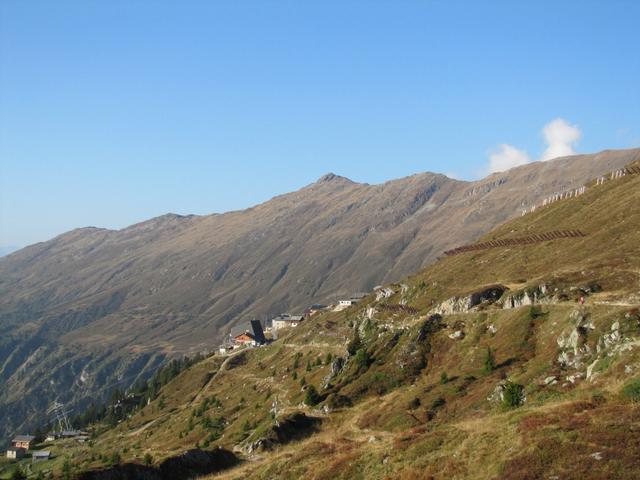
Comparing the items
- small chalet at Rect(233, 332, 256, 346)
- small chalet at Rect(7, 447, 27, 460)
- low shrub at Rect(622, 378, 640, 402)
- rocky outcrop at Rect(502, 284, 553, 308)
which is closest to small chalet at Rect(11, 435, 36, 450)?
small chalet at Rect(7, 447, 27, 460)

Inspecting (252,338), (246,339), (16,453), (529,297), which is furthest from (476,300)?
(16,453)

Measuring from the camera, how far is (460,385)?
216 ft

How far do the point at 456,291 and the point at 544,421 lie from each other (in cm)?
7829

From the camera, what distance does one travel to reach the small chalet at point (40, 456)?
451 ft

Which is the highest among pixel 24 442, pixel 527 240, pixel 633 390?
pixel 527 240

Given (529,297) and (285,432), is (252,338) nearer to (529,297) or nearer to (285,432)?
(529,297)

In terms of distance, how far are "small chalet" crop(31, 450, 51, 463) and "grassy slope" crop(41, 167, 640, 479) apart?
1409 centimetres

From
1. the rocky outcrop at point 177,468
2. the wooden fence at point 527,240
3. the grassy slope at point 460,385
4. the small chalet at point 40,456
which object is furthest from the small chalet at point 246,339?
the rocky outcrop at point 177,468

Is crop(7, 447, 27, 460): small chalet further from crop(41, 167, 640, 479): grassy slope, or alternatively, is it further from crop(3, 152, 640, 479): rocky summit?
crop(41, 167, 640, 479): grassy slope

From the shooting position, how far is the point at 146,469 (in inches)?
1961

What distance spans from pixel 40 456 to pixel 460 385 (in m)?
116

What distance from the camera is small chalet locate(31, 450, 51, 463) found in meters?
138

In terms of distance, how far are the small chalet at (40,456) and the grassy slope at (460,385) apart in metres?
14.1

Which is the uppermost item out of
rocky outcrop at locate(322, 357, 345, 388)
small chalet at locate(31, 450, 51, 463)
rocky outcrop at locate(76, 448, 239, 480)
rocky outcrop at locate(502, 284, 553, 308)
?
rocky outcrop at locate(502, 284, 553, 308)
